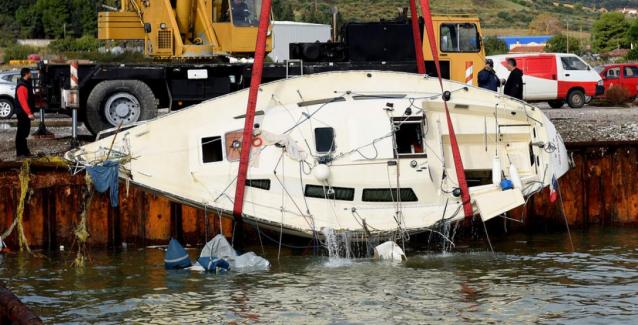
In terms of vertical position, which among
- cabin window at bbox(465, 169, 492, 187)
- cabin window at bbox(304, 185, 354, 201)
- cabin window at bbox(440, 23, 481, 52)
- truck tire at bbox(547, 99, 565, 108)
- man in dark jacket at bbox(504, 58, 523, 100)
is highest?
cabin window at bbox(440, 23, 481, 52)

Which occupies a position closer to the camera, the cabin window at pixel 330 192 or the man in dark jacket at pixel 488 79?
the cabin window at pixel 330 192

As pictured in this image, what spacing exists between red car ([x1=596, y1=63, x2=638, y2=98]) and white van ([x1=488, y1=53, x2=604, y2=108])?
505 cm

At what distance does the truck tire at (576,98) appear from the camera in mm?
37469

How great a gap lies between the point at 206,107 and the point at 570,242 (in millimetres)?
6667

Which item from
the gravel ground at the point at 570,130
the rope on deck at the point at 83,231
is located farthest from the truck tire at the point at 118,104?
the rope on deck at the point at 83,231

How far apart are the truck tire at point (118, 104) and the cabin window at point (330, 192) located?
651cm

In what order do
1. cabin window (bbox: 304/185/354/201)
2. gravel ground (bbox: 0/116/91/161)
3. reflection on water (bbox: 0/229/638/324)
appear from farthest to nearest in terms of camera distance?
gravel ground (bbox: 0/116/91/161) < cabin window (bbox: 304/185/354/201) < reflection on water (bbox: 0/229/638/324)

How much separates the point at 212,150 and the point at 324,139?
5.68ft

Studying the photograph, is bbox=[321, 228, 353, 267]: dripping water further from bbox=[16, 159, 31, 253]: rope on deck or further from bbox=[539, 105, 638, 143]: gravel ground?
bbox=[539, 105, 638, 143]: gravel ground

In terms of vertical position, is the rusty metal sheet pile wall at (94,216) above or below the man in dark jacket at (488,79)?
below

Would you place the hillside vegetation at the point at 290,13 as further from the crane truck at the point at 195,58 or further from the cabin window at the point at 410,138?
the cabin window at the point at 410,138

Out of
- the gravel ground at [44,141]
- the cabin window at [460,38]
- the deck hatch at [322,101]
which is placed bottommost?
the gravel ground at [44,141]

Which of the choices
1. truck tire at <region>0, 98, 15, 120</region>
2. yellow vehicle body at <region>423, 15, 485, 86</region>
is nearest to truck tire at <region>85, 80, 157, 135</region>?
yellow vehicle body at <region>423, 15, 485, 86</region>

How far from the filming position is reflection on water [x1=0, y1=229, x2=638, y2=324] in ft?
51.5
